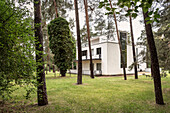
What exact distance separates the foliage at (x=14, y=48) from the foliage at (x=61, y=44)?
15.6m

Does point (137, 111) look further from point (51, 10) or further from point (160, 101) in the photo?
point (51, 10)

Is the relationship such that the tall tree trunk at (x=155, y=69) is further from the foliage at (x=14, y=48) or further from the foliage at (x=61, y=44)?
the foliage at (x=61, y=44)

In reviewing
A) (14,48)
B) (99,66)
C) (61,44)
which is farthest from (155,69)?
(99,66)

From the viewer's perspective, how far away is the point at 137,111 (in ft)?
17.3

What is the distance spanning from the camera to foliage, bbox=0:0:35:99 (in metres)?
3.43

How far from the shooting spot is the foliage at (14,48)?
343 centimetres

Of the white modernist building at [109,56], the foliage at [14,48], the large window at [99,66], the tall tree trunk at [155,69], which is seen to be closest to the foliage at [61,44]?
the white modernist building at [109,56]

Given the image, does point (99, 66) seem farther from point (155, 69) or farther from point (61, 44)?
point (155, 69)

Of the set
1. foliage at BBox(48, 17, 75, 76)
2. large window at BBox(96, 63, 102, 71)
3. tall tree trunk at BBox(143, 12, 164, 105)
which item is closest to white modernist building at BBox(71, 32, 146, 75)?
large window at BBox(96, 63, 102, 71)

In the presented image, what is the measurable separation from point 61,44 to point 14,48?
16185 mm

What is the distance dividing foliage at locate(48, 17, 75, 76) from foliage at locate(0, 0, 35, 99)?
1557cm

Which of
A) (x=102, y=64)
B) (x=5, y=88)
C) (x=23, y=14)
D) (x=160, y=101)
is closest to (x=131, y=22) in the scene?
(x=102, y=64)

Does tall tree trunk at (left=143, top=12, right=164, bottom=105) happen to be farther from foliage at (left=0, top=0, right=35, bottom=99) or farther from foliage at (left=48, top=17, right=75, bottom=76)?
foliage at (left=48, top=17, right=75, bottom=76)

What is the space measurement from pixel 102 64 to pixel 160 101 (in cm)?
1752
